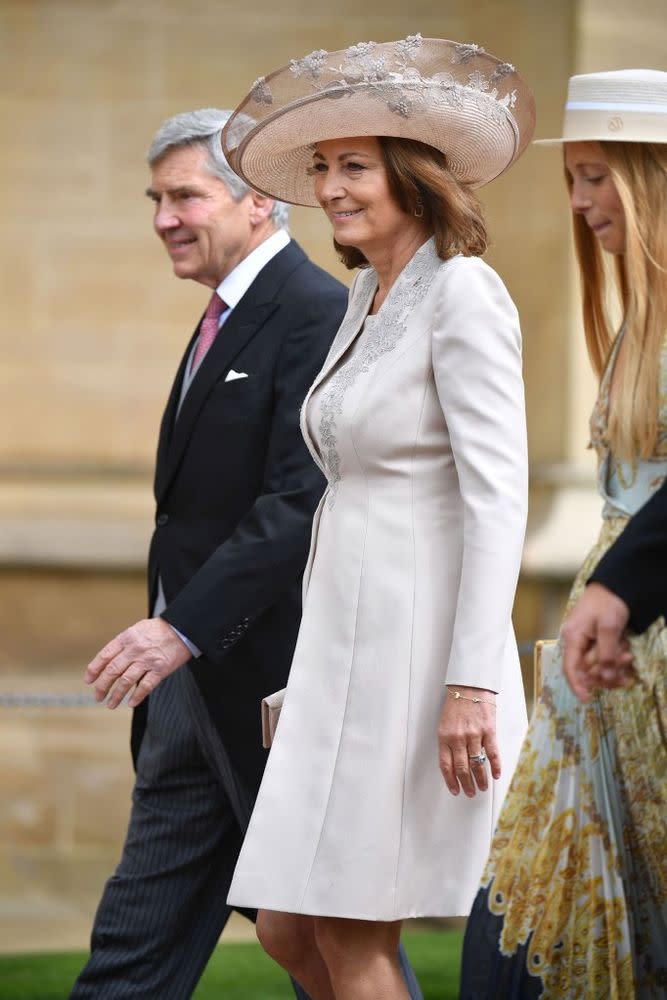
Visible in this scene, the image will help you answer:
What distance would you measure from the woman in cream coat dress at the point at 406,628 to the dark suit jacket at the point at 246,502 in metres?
0.44

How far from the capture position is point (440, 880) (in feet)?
9.80

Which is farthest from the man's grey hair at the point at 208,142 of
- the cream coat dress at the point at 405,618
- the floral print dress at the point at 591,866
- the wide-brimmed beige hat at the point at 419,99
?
the floral print dress at the point at 591,866

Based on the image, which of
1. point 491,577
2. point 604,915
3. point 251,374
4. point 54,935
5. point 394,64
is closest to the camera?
point 604,915

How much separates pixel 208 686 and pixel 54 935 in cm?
255

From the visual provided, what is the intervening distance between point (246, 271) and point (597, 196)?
1350mm

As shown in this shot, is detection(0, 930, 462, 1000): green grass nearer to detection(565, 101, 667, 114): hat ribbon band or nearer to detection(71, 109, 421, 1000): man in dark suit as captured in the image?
detection(71, 109, 421, 1000): man in dark suit

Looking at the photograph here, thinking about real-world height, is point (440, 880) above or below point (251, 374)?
below

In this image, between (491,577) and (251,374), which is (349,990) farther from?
(251,374)

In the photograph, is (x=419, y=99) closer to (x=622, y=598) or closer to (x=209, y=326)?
(x=209, y=326)

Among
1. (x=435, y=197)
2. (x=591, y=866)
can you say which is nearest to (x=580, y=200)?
(x=435, y=197)

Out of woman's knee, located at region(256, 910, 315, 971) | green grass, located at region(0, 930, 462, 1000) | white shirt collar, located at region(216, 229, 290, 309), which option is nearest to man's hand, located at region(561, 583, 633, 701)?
woman's knee, located at region(256, 910, 315, 971)

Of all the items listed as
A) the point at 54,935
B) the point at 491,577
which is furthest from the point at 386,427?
the point at 54,935

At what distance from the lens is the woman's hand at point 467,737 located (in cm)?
288

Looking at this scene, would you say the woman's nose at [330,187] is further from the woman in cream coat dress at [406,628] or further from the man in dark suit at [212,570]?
the man in dark suit at [212,570]
